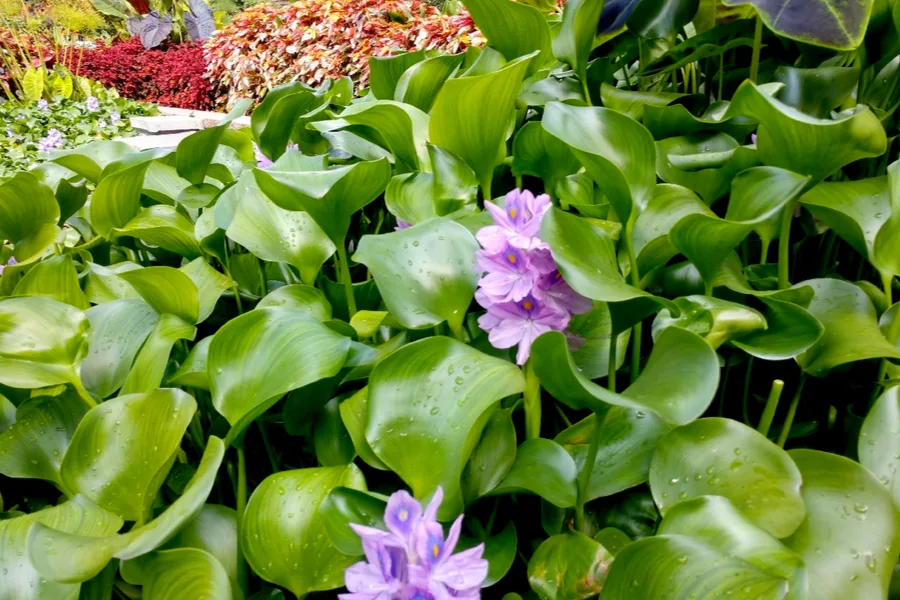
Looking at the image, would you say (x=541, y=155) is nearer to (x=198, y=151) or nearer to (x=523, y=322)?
(x=523, y=322)

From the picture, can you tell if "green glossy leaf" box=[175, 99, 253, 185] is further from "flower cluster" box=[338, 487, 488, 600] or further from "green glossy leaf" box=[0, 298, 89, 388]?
"flower cluster" box=[338, 487, 488, 600]

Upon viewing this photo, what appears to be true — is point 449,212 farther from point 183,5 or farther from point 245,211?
point 183,5

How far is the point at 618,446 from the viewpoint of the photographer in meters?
0.52

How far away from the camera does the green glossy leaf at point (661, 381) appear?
0.41m

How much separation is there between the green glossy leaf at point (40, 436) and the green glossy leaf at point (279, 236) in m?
0.23

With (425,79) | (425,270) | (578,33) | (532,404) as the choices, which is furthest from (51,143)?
(532,404)

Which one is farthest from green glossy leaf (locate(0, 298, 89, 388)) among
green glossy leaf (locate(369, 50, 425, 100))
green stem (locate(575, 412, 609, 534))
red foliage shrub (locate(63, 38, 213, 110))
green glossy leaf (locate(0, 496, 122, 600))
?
red foliage shrub (locate(63, 38, 213, 110))

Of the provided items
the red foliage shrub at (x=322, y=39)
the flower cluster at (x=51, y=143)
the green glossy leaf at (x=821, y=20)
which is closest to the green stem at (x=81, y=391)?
the green glossy leaf at (x=821, y=20)

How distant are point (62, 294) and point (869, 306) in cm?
86

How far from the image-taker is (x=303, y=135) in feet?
3.44

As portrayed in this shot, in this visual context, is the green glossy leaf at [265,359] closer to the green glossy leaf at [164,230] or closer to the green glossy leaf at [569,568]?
the green glossy leaf at [569,568]

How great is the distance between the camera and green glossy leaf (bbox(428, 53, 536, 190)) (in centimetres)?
65

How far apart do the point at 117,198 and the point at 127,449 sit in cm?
44

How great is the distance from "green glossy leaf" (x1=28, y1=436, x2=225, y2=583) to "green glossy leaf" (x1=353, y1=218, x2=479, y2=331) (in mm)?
213
